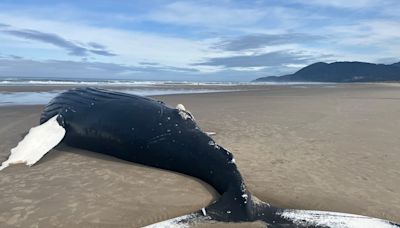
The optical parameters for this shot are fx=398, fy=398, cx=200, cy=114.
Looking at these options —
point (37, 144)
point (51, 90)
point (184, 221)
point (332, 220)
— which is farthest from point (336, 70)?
point (184, 221)

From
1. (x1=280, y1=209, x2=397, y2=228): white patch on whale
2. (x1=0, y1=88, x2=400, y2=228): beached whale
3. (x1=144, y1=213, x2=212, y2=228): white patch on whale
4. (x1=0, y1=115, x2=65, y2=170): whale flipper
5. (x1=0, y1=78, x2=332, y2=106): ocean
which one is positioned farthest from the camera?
(x1=0, y1=78, x2=332, y2=106): ocean

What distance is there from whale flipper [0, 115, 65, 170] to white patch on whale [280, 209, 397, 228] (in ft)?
14.0

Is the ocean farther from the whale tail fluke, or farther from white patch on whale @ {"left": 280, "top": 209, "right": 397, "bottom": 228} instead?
white patch on whale @ {"left": 280, "top": 209, "right": 397, "bottom": 228}

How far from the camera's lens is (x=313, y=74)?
15062cm

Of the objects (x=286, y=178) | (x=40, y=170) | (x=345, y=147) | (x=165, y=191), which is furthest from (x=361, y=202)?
(x=40, y=170)

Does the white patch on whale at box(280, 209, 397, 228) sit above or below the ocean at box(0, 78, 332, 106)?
below

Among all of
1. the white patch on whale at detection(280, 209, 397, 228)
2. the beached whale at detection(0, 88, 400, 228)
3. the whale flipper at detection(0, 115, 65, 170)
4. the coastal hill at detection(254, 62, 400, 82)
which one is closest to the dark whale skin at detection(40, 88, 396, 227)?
the beached whale at detection(0, 88, 400, 228)

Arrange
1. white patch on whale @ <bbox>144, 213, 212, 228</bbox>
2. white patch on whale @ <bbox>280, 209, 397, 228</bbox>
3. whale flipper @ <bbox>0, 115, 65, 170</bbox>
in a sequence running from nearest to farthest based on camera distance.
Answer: white patch on whale @ <bbox>280, 209, 397, 228</bbox>, white patch on whale @ <bbox>144, 213, 212, 228</bbox>, whale flipper @ <bbox>0, 115, 65, 170</bbox>

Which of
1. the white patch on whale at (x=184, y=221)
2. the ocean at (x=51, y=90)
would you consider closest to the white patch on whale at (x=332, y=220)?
the white patch on whale at (x=184, y=221)

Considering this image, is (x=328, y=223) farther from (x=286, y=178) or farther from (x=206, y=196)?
(x=286, y=178)

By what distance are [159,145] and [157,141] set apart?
0.07 m

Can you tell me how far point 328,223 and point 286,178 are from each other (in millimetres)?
2126

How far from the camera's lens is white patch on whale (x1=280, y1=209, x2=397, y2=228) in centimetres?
371

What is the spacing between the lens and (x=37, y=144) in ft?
22.1
